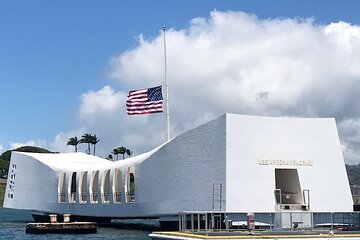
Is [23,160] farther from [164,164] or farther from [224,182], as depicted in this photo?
[224,182]

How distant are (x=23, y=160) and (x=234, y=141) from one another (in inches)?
1290

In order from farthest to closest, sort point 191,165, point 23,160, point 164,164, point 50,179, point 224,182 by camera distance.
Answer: point 23,160
point 50,179
point 164,164
point 191,165
point 224,182

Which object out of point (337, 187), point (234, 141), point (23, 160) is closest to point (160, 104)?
→ point (234, 141)

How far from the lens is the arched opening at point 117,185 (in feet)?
171

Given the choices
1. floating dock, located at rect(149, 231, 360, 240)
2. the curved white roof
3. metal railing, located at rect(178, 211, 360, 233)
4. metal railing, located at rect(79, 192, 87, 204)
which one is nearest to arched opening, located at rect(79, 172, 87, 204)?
metal railing, located at rect(79, 192, 87, 204)

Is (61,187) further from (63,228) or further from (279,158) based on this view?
(279,158)

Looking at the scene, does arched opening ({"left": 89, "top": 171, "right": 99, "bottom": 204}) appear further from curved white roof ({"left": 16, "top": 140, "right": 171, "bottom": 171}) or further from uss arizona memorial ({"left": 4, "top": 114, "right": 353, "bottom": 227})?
uss arizona memorial ({"left": 4, "top": 114, "right": 353, "bottom": 227})

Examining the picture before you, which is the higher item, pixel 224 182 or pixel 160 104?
pixel 160 104

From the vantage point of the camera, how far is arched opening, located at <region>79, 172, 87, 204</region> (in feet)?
189

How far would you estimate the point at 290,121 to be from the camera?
39.3 m

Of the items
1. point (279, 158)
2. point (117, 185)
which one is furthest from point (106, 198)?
point (279, 158)

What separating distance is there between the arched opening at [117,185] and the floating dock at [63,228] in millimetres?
2993

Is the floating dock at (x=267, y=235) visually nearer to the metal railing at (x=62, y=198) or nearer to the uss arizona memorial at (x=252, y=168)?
the uss arizona memorial at (x=252, y=168)

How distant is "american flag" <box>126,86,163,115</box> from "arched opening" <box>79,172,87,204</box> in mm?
11665
